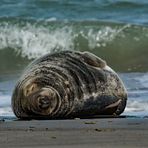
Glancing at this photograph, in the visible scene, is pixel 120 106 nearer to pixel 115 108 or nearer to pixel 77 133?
pixel 115 108

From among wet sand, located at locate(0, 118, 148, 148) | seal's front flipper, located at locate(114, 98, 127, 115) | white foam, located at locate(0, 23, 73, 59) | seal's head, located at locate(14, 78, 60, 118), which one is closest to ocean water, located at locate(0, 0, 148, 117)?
white foam, located at locate(0, 23, 73, 59)

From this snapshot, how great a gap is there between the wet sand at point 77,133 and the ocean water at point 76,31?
514cm

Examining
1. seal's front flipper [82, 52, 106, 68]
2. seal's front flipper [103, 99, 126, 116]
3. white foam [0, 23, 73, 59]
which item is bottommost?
seal's front flipper [103, 99, 126, 116]

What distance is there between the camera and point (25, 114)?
5.16 meters

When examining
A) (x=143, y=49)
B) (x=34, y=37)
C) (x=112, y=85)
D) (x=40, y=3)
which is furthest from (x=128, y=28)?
(x=112, y=85)

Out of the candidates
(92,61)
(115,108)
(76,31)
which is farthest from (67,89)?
(76,31)

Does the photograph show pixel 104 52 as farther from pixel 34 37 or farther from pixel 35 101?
pixel 35 101

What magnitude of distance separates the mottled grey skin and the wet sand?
192 mm

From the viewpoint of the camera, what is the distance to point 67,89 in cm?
513

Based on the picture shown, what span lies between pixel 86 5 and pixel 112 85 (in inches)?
412

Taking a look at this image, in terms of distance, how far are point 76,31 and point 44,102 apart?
8.50 meters

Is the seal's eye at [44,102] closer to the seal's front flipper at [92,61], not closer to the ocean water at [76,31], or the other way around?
the seal's front flipper at [92,61]

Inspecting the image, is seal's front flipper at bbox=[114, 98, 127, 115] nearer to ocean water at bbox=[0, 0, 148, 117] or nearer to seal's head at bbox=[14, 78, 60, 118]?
seal's head at bbox=[14, 78, 60, 118]

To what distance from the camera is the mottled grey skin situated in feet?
16.7
